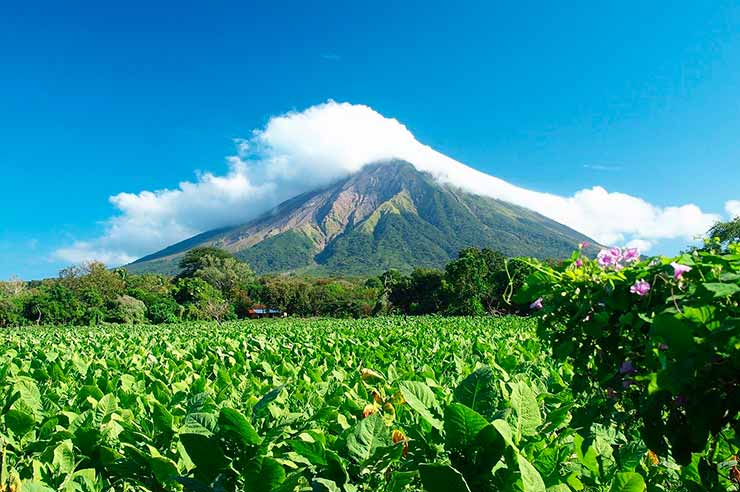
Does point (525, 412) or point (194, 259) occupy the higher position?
point (525, 412)

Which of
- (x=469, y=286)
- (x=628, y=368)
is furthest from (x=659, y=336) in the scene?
(x=469, y=286)

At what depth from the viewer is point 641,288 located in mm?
1896

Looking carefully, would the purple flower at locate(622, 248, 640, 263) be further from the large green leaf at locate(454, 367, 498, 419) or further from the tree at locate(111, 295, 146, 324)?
the tree at locate(111, 295, 146, 324)

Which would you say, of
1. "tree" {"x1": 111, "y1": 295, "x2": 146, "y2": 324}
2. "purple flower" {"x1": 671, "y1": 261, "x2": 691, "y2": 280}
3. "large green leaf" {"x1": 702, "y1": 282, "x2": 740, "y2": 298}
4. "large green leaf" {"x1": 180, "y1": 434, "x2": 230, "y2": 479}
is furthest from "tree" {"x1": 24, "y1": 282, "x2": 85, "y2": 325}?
"large green leaf" {"x1": 702, "y1": 282, "x2": 740, "y2": 298}

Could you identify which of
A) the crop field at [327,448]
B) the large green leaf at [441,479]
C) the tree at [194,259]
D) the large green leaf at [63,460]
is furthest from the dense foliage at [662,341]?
the tree at [194,259]

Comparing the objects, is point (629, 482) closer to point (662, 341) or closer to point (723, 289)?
point (662, 341)

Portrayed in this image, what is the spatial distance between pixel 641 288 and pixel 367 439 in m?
1.19

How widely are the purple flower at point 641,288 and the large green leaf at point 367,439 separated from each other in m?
1.10

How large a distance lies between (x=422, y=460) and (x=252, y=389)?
2.29 meters

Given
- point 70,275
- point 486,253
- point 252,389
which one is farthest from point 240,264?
point 252,389

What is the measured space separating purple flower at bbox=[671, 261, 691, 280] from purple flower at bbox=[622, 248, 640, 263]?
1.21ft

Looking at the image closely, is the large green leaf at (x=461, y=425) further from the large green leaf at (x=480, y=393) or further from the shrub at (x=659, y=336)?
the shrub at (x=659, y=336)

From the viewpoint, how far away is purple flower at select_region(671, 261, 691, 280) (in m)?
1.75

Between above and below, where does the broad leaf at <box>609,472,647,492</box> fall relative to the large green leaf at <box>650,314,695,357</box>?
below
